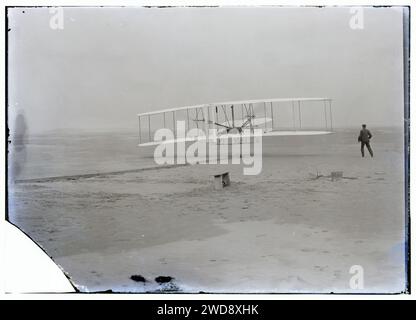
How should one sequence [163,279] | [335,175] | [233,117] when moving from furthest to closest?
[233,117] → [335,175] → [163,279]

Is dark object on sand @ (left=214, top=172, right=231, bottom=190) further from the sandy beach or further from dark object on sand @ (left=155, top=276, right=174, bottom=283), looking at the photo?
dark object on sand @ (left=155, top=276, right=174, bottom=283)

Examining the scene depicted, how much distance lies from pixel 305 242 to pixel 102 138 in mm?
2262

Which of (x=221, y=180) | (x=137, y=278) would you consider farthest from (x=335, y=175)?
(x=137, y=278)

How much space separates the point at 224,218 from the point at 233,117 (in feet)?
3.39

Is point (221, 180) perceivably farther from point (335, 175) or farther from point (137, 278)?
point (137, 278)

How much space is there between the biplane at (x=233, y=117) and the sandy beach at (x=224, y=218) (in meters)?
0.20

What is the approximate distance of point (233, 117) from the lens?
4.77m

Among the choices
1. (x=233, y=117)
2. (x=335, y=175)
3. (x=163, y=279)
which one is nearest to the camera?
(x=163, y=279)

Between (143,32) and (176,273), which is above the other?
(143,32)

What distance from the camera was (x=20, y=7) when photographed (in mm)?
4586

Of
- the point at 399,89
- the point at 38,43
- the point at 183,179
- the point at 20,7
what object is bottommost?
the point at 183,179
